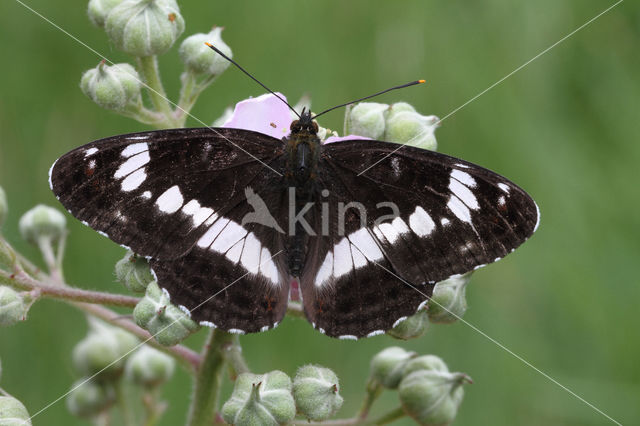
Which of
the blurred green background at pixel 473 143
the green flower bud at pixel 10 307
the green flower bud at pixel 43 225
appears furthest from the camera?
the blurred green background at pixel 473 143

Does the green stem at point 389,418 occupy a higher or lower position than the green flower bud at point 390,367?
lower

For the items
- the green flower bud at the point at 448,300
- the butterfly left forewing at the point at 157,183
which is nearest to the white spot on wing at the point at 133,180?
the butterfly left forewing at the point at 157,183

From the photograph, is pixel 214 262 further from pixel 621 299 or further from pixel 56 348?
pixel 621 299

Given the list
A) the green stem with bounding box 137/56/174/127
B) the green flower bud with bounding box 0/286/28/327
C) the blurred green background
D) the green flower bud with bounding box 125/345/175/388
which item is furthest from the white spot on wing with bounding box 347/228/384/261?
the blurred green background

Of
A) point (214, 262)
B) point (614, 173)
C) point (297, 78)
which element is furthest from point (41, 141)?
point (614, 173)

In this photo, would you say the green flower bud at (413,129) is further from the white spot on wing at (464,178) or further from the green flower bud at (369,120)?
the white spot on wing at (464,178)

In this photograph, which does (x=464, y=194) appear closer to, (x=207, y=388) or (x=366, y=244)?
(x=366, y=244)
